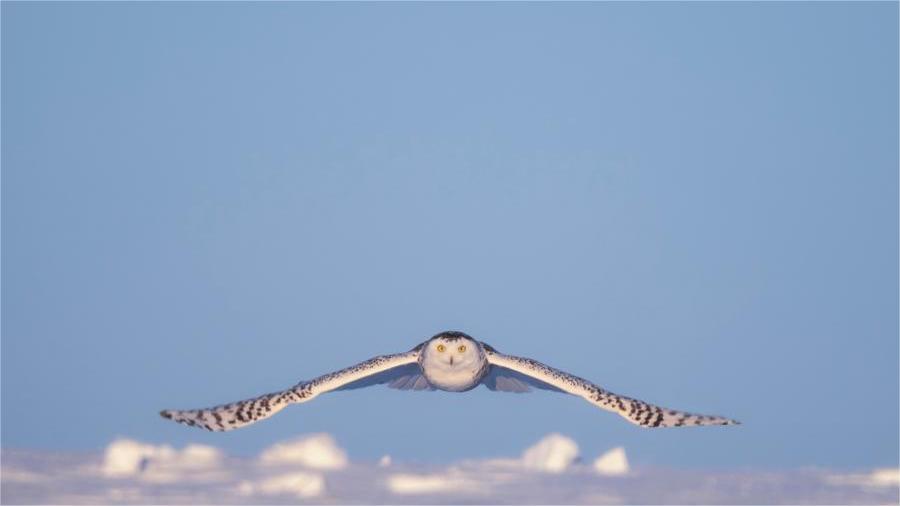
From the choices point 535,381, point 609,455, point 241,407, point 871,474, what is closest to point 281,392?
point 241,407

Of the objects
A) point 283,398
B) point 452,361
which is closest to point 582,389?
point 452,361

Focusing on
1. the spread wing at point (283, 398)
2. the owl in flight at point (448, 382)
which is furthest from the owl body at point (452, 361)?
the spread wing at point (283, 398)

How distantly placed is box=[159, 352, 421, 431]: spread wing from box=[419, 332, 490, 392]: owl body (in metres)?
0.54

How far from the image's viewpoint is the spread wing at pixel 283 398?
94.5ft

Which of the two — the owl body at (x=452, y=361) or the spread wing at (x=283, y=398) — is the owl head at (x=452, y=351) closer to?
the owl body at (x=452, y=361)

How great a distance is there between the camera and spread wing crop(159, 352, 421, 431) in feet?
94.5

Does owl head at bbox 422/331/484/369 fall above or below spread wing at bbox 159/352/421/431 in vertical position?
above

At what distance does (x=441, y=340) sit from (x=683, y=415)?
15.2 feet

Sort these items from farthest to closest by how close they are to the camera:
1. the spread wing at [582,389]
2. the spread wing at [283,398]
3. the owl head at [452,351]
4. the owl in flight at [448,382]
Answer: the owl head at [452,351]
the spread wing at [582,389]
the owl in flight at [448,382]
the spread wing at [283,398]

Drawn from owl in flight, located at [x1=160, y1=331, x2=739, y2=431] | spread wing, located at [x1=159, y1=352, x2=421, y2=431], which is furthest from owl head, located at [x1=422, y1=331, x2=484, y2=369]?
spread wing, located at [x1=159, y1=352, x2=421, y2=431]

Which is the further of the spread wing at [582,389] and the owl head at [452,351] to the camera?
the owl head at [452,351]

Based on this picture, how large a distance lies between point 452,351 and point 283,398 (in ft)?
10.8

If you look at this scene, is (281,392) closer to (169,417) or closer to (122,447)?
(169,417)

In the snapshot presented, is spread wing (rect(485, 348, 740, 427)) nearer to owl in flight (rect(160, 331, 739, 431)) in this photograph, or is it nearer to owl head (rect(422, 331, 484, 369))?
owl in flight (rect(160, 331, 739, 431))
